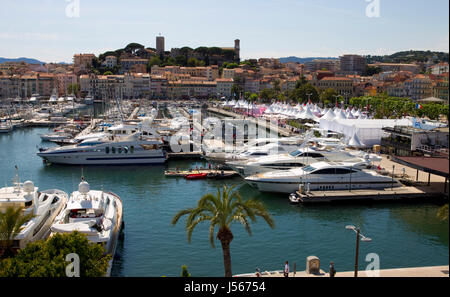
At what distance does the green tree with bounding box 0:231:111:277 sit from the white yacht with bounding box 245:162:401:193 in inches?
587

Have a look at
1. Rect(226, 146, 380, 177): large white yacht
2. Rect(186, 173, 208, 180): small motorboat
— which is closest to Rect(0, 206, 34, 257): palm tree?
Rect(226, 146, 380, 177): large white yacht

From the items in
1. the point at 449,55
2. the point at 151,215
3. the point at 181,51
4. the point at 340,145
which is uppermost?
the point at 181,51

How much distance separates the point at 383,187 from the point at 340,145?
783 centimetres

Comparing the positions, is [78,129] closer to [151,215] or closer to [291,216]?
[151,215]

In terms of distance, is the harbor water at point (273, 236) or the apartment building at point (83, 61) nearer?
the harbor water at point (273, 236)

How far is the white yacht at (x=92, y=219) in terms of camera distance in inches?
650

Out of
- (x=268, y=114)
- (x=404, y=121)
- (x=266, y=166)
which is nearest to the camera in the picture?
(x=266, y=166)

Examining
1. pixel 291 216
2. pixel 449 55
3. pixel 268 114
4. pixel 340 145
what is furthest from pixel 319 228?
pixel 268 114

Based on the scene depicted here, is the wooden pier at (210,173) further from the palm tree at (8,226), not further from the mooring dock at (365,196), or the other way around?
the palm tree at (8,226)

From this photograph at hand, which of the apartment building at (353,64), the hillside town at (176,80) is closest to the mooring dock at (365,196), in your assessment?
the hillside town at (176,80)

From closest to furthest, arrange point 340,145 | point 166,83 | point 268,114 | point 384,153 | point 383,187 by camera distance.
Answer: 1. point 383,187
2. point 340,145
3. point 384,153
4. point 268,114
5. point 166,83

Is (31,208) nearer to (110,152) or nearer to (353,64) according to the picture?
(110,152)

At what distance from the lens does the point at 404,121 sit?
40344 mm

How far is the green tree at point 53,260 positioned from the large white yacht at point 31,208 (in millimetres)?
3642
